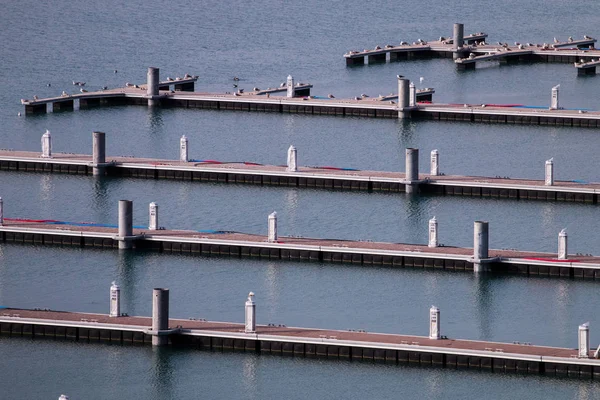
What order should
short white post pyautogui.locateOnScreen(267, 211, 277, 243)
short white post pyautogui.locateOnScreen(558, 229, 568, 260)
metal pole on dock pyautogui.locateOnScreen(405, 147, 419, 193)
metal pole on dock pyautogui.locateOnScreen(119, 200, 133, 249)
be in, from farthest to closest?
metal pole on dock pyautogui.locateOnScreen(405, 147, 419, 193)
short white post pyautogui.locateOnScreen(267, 211, 277, 243)
metal pole on dock pyautogui.locateOnScreen(119, 200, 133, 249)
short white post pyautogui.locateOnScreen(558, 229, 568, 260)

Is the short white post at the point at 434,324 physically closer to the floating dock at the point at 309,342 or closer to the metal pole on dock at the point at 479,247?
the floating dock at the point at 309,342

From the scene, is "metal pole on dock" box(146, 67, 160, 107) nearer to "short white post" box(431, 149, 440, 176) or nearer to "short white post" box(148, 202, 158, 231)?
"short white post" box(431, 149, 440, 176)

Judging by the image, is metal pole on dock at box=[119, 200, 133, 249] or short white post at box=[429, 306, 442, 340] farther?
metal pole on dock at box=[119, 200, 133, 249]

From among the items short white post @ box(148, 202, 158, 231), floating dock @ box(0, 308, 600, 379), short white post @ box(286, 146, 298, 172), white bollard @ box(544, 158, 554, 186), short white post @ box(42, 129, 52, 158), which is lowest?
floating dock @ box(0, 308, 600, 379)

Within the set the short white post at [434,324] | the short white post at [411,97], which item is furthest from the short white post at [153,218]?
the short white post at [411,97]

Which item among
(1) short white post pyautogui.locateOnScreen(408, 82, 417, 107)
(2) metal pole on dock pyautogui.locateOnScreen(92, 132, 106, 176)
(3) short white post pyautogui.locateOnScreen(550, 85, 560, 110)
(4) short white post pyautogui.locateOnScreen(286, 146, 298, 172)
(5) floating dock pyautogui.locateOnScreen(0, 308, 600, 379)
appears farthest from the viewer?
(1) short white post pyautogui.locateOnScreen(408, 82, 417, 107)

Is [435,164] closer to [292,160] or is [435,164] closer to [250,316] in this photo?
[292,160]

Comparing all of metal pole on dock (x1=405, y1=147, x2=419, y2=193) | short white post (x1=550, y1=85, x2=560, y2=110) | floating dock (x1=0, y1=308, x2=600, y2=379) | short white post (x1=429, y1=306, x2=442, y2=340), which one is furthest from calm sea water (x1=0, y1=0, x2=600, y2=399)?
short white post (x1=550, y1=85, x2=560, y2=110)

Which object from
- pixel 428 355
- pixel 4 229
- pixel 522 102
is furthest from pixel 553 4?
pixel 428 355
